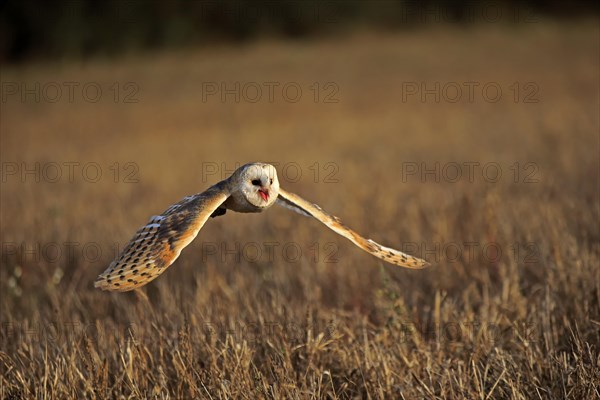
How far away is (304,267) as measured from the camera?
506cm

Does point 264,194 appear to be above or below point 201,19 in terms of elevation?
below

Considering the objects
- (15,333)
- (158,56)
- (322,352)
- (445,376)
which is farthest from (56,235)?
(158,56)

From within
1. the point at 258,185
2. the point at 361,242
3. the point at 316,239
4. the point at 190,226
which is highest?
the point at 258,185

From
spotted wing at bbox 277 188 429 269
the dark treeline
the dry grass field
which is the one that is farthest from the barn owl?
the dark treeline

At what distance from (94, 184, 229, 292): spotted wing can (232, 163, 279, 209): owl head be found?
0.10 metres

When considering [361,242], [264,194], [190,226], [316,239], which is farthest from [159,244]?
[316,239]

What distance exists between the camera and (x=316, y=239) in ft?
19.8

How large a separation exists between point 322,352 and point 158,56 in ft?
53.0

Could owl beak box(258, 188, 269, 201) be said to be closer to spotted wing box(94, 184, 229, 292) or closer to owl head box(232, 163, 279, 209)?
owl head box(232, 163, 279, 209)

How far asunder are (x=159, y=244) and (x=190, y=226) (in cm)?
14

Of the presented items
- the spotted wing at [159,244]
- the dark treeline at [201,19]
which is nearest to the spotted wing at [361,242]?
the spotted wing at [159,244]

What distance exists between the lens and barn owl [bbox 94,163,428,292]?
8.64ft

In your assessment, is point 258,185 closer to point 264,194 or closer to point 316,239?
point 264,194

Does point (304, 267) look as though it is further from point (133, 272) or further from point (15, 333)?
point (133, 272)
